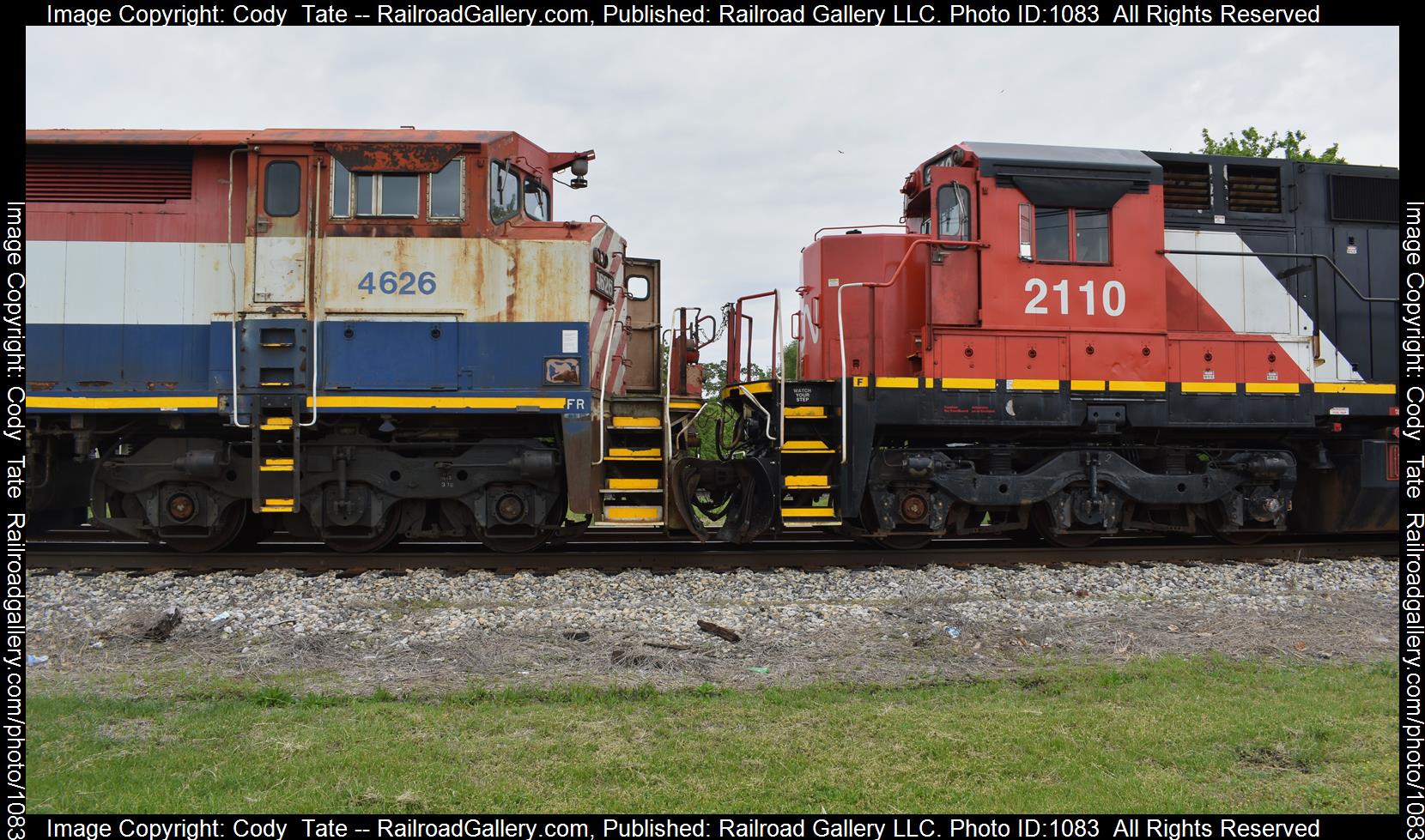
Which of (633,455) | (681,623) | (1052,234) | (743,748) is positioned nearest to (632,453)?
(633,455)

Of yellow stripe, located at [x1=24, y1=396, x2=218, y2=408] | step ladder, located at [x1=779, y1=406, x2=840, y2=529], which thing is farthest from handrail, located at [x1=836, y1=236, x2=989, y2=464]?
yellow stripe, located at [x1=24, y1=396, x2=218, y2=408]

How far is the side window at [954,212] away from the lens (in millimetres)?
9156

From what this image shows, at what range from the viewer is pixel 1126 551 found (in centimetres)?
947

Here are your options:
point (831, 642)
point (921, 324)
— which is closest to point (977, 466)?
point (921, 324)

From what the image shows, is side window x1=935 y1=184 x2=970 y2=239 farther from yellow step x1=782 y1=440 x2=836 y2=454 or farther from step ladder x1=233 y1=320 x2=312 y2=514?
step ladder x1=233 y1=320 x2=312 y2=514

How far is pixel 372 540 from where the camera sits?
911 centimetres

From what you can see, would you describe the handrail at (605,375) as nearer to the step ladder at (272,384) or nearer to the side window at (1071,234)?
the step ladder at (272,384)

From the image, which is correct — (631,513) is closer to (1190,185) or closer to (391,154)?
(391,154)

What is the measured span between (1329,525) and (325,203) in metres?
11.4

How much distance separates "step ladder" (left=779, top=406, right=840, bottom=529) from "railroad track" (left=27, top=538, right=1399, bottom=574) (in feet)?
1.80

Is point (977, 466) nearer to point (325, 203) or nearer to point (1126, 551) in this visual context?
point (1126, 551)

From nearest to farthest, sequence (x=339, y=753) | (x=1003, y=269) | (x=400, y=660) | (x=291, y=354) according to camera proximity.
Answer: (x=339, y=753), (x=400, y=660), (x=291, y=354), (x=1003, y=269)

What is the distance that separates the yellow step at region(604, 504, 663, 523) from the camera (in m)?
8.58

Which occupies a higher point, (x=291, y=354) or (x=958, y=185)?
(x=958, y=185)
